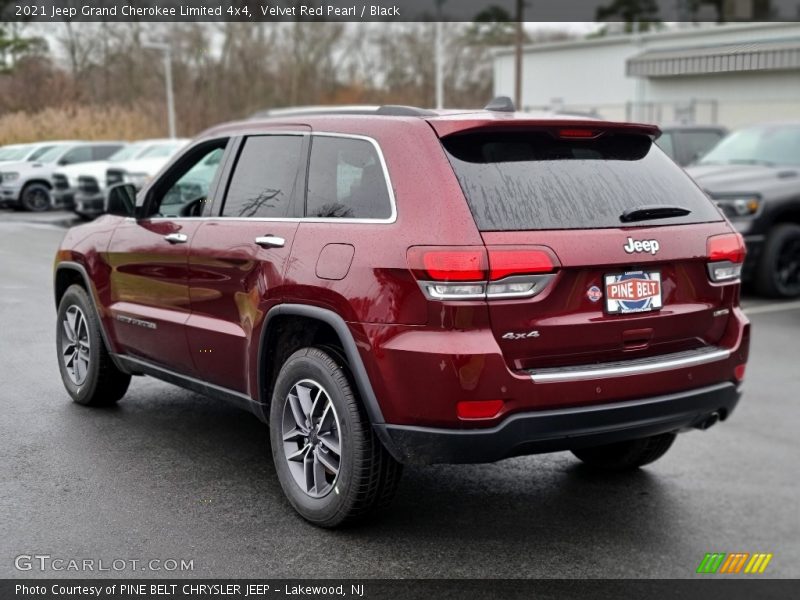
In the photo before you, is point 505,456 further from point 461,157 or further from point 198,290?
point 198,290

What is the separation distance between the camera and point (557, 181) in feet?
13.0

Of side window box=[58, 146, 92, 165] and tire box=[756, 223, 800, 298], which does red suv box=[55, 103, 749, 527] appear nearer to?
side window box=[58, 146, 92, 165]

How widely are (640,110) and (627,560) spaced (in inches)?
1461

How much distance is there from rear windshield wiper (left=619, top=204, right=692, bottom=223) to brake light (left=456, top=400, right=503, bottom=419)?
997 millimetres

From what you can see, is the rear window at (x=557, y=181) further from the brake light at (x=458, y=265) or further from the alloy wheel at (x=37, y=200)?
the alloy wheel at (x=37, y=200)

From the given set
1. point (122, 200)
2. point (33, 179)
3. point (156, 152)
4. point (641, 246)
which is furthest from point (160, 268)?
point (156, 152)

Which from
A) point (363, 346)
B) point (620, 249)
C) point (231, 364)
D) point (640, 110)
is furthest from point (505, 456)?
point (640, 110)

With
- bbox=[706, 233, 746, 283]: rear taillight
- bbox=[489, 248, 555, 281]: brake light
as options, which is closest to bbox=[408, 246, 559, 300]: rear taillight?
bbox=[489, 248, 555, 281]: brake light

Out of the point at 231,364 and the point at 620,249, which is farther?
the point at 231,364

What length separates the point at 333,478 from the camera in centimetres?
420

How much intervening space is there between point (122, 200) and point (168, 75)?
5444 millimetres

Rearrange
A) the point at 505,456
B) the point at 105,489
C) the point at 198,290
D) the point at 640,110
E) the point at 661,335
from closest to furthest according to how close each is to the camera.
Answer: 1. the point at 505,456
2. the point at 661,335
3. the point at 105,489
4. the point at 198,290
5. the point at 640,110

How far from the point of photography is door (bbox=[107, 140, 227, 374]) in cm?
507

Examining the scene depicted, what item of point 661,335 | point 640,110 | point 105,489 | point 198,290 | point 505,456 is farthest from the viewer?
point 640,110
